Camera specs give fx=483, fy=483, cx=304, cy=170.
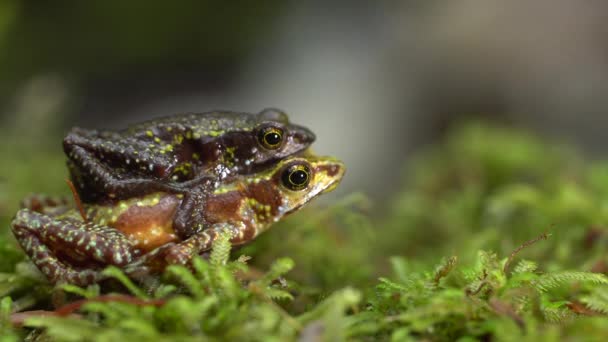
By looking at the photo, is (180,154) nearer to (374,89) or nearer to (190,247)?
(190,247)

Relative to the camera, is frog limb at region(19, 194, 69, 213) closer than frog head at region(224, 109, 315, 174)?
No

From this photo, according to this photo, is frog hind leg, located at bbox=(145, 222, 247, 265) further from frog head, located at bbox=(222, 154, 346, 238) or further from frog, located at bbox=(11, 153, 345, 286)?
frog head, located at bbox=(222, 154, 346, 238)

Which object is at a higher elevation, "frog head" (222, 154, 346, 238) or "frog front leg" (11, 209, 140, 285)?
"frog head" (222, 154, 346, 238)

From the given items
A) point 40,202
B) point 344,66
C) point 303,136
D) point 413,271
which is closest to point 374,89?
point 344,66

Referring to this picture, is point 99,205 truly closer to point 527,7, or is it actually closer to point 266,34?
point 266,34

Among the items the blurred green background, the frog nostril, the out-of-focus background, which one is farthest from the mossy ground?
the out-of-focus background

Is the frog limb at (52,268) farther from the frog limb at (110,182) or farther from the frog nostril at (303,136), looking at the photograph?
the frog nostril at (303,136)

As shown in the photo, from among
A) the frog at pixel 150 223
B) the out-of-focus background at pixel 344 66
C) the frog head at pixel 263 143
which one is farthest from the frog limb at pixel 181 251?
the out-of-focus background at pixel 344 66
